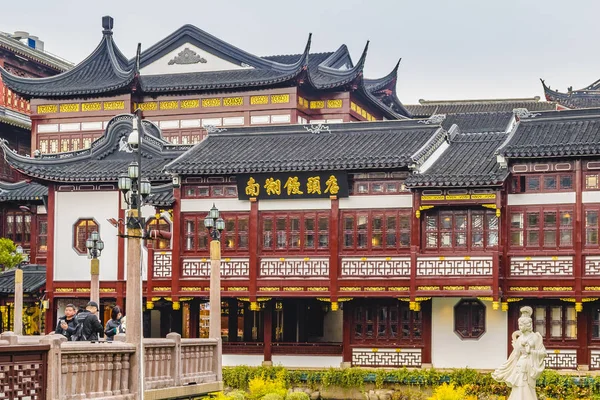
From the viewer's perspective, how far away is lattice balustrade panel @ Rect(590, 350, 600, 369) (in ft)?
116

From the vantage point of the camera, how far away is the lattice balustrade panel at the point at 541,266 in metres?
35.4

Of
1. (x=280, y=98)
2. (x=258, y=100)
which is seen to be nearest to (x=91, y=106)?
(x=258, y=100)

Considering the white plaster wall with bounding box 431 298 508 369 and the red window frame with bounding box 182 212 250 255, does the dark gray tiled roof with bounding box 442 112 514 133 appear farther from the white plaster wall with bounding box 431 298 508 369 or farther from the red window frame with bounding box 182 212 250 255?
the white plaster wall with bounding box 431 298 508 369

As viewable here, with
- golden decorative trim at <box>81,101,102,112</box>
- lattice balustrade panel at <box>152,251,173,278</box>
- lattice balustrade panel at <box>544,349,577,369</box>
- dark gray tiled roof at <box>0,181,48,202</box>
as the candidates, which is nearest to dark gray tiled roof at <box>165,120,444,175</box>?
lattice balustrade panel at <box>152,251,173,278</box>

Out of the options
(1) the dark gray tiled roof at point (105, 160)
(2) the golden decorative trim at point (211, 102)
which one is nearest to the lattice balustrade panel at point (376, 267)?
(1) the dark gray tiled roof at point (105, 160)

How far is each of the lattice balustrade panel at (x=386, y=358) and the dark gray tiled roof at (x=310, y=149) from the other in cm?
510

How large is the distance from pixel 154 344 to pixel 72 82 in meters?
27.9

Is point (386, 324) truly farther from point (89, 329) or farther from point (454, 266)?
point (89, 329)

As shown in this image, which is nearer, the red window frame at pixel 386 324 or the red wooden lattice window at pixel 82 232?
the red window frame at pixel 386 324

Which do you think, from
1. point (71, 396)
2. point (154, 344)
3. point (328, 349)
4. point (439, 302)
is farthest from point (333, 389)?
point (71, 396)

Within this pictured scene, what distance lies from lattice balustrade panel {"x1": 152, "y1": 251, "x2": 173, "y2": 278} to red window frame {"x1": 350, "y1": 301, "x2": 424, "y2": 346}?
5492 mm

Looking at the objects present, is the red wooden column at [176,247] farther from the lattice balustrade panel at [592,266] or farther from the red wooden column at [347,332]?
the lattice balustrade panel at [592,266]

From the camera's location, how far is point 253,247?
126ft

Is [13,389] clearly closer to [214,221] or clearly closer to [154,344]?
[154,344]
